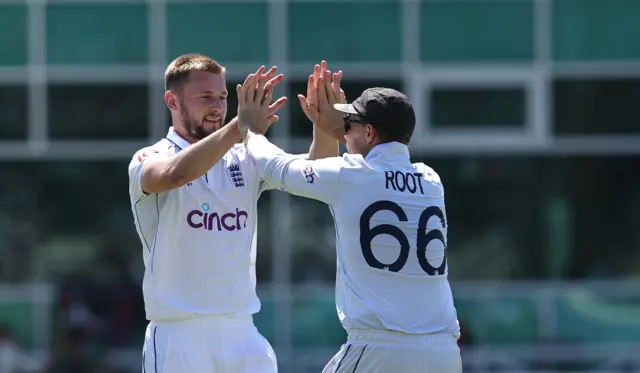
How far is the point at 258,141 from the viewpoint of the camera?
19.3ft

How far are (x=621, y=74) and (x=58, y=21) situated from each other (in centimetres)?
628

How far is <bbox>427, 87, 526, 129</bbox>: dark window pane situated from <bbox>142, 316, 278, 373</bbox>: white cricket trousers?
9.35 metres

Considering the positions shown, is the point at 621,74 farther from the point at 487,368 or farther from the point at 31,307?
the point at 31,307

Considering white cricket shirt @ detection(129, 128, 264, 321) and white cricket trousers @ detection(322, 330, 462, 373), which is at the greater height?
white cricket shirt @ detection(129, 128, 264, 321)

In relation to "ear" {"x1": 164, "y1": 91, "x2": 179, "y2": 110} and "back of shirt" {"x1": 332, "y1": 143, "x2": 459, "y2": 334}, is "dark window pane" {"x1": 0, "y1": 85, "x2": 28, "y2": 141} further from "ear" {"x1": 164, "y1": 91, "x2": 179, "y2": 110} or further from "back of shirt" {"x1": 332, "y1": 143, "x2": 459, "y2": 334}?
"back of shirt" {"x1": 332, "y1": 143, "x2": 459, "y2": 334}

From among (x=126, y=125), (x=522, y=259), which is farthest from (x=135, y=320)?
(x=522, y=259)

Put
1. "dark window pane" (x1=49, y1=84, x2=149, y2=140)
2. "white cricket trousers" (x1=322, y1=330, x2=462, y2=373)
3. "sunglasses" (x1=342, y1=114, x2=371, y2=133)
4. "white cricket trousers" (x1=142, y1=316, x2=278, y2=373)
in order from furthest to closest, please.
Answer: "dark window pane" (x1=49, y1=84, x2=149, y2=140)
"white cricket trousers" (x1=142, y1=316, x2=278, y2=373)
"sunglasses" (x1=342, y1=114, x2=371, y2=133)
"white cricket trousers" (x1=322, y1=330, x2=462, y2=373)

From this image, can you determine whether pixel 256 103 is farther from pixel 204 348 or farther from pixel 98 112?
pixel 98 112

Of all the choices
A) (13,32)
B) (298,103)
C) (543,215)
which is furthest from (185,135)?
(543,215)

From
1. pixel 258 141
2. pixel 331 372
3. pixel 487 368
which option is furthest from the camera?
pixel 487 368

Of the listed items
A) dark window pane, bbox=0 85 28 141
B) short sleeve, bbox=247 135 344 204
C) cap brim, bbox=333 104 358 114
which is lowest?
short sleeve, bbox=247 135 344 204

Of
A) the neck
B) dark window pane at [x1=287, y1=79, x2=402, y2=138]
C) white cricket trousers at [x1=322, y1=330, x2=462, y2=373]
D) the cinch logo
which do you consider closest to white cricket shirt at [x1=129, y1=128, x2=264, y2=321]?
the cinch logo

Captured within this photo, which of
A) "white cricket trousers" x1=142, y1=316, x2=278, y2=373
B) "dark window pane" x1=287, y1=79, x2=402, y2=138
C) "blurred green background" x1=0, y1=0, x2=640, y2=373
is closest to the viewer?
"white cricket trousers" x1=142, y1=316, x2=278, y2=373

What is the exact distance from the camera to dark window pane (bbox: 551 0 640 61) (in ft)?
48.7
